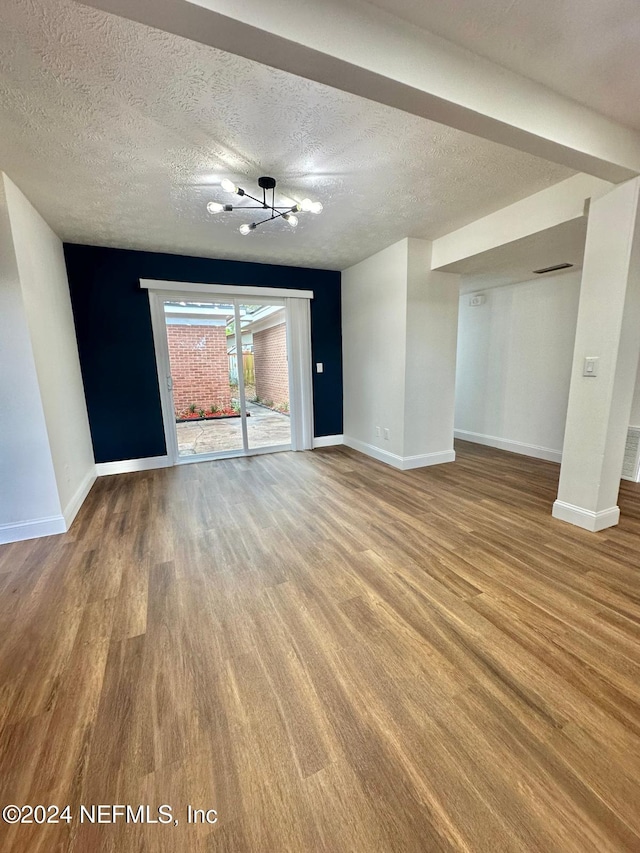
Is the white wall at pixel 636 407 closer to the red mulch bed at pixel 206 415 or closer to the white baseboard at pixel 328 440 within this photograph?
the white baseboard at pixel 328 440

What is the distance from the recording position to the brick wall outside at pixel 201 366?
509 centimetres

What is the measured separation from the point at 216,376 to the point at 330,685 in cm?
510

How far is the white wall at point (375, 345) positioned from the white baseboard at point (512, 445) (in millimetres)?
1838

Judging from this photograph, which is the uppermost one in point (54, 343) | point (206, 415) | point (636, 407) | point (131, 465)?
point (54, 343)

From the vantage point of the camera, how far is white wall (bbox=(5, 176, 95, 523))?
7.86 ft

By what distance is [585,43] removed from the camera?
1.36 metres

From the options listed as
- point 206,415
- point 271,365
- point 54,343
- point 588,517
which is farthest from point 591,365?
point 271,365

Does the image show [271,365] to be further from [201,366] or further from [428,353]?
[428,353]

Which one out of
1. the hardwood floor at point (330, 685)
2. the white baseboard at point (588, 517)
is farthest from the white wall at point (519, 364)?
the hardwood floor at point (330, 685)

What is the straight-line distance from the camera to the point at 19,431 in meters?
2.42

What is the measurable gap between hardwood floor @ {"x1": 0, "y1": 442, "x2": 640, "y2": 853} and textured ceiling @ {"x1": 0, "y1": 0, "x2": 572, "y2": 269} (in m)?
2.52

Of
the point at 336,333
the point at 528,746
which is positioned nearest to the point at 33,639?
the point at 528,746

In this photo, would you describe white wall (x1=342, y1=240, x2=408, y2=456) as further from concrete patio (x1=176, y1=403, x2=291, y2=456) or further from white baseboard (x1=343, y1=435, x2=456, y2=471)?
concrete patio (x1=176, y1=403, x2=291, y2=456)

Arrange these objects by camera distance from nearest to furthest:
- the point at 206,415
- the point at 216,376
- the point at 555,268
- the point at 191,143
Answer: the point at 191,143 → the point at 555,268 → the point at 216,376 → the point at 206,415
